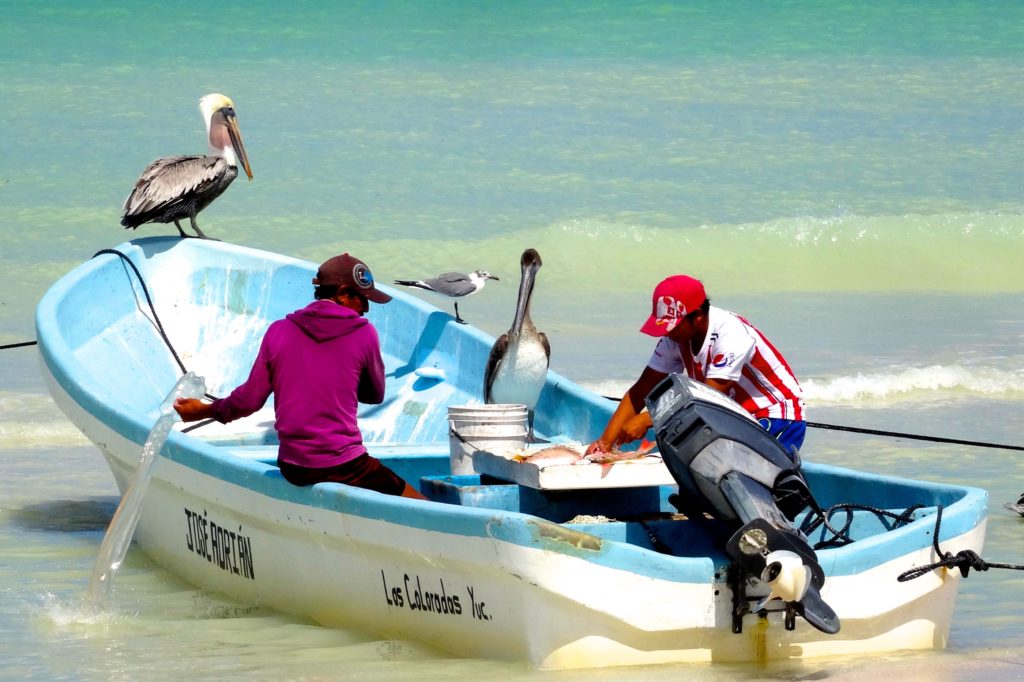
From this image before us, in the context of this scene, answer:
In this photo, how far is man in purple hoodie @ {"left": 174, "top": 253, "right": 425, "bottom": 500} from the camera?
18.3 ft

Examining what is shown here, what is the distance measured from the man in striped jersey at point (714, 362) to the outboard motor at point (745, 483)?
394 mm

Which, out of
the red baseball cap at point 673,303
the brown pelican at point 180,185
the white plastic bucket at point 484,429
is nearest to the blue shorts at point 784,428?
the red baseball cap at point 673,303

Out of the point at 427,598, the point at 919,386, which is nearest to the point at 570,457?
the point at 427,598

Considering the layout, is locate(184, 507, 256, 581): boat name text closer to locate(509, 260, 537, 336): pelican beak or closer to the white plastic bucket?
the white plastic bucket

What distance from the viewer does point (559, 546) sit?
4.78m

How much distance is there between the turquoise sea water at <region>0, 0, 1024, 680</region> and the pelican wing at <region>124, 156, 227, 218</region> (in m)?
1.67

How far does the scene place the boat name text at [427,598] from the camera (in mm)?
5102

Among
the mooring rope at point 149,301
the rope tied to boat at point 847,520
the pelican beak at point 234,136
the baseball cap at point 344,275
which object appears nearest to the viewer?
the rope tied to boat at point 847,520

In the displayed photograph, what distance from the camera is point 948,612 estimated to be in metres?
5.31

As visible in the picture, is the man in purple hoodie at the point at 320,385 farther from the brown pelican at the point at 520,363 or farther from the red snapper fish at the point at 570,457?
the brown pelican at the point at 520,363

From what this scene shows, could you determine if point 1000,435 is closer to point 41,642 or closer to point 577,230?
point 41,642

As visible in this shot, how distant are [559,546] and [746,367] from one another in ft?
4.54

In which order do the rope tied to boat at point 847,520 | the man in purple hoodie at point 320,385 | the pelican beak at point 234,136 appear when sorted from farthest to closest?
1. the pelican beak at point 234,136
2. the man in purple hoodie at point 320,385
3. the rope tied to boat at point 847,520

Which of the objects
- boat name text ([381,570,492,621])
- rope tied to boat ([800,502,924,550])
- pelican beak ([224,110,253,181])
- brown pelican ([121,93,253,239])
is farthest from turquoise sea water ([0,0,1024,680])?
pelican beak ([224,110,253,181])
